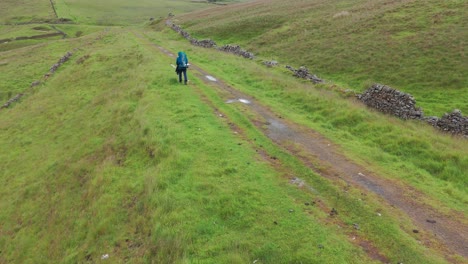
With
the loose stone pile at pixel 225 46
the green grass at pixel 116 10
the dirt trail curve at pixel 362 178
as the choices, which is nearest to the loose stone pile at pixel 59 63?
the loose stone pile at pixel 225 46

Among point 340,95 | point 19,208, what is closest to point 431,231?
point 340,95

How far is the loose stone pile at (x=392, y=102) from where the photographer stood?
68.3 ft

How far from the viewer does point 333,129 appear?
58.5ft

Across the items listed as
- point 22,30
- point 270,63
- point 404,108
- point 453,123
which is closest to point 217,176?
point 404,108

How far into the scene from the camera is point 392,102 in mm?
21688

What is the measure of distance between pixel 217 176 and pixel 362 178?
19.5 ft

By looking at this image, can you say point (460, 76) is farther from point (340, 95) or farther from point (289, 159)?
point (289, 159)

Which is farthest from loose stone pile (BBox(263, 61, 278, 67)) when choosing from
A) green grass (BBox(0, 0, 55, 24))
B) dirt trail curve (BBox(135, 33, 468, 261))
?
green grass (BBox(0, 0, 55, 24))

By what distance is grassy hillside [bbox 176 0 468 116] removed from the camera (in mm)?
27375

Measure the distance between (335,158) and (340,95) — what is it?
11973mm

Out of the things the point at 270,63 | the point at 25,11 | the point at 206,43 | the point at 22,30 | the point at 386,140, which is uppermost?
the point at 386,140

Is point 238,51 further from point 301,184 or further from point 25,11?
point 25,11

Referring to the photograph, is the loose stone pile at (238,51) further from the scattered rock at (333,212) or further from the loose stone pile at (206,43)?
the scattered rock at (333,212)

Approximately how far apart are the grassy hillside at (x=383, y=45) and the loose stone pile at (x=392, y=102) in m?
3.51
